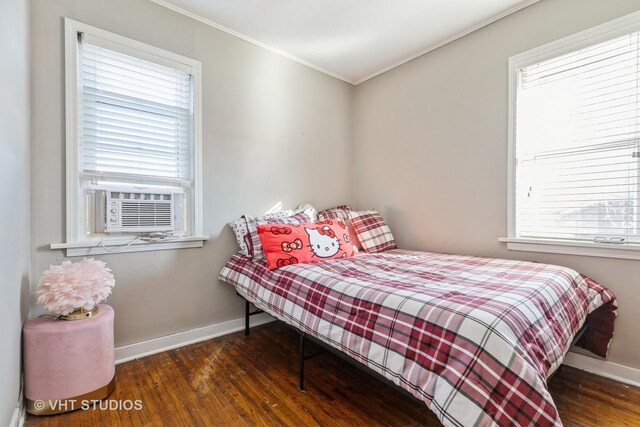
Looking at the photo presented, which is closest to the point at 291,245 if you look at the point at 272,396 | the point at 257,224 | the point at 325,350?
the point at 257,224

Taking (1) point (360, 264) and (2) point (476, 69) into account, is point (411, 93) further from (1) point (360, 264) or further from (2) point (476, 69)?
(1) point (360, 264)

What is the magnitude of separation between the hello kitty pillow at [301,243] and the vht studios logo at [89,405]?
1.03 m

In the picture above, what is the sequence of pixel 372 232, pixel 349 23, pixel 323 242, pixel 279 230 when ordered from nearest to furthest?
pixel 279 230 < pixel 323 242 < pixel 349 23 < pixel 372 232

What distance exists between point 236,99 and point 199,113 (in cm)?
38

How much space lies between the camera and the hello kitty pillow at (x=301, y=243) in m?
2.09

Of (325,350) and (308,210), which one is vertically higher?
(308,210)

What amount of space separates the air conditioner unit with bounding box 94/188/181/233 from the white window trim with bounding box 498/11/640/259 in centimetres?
255

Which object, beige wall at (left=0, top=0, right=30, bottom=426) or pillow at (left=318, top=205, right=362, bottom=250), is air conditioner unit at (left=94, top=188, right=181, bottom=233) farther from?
pillow at (left=318, top=205, right=362, bottom=250)

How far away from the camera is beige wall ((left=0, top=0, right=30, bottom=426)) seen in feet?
3.65

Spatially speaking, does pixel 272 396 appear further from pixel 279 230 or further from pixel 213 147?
pixel 213 147

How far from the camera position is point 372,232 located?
2.84 m

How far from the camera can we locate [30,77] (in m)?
1.69

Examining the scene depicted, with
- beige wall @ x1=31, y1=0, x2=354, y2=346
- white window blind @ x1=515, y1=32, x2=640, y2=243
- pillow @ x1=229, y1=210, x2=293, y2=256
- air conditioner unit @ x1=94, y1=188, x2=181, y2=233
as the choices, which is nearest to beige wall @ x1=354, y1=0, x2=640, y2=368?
white window blind @ x1=515, y1=32, x2=640, y2=243

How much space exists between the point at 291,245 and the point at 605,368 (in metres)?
2.16
